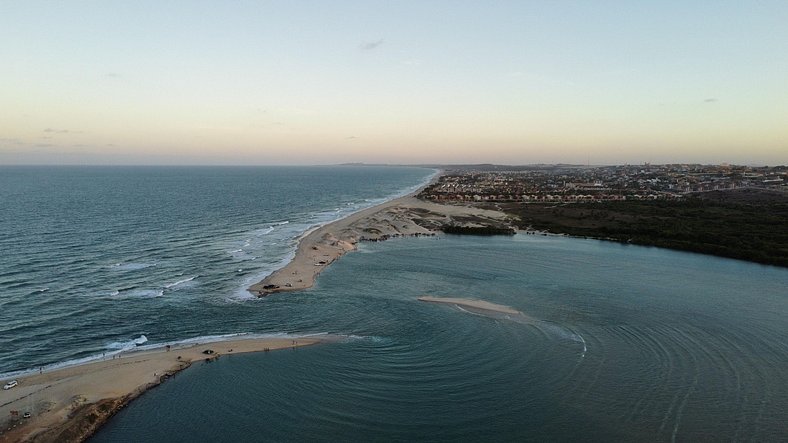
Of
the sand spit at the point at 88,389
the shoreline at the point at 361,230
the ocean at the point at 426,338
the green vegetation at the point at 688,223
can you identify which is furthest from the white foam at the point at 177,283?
the green vegetation at the point at 688,223

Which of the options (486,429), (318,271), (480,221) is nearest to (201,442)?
(486,429)

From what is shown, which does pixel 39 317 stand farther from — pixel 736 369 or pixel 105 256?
pixel 736 369

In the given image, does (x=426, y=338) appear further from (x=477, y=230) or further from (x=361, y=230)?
(x=477, y=230)

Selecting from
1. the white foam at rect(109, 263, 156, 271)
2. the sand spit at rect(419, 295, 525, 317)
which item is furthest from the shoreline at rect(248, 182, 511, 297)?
the white foam at rect(109, 263, 156, 271)

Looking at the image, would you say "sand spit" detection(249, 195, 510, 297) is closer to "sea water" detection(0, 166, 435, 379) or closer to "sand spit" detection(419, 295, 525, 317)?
"sea water" detection(0, 166, 435, 379)

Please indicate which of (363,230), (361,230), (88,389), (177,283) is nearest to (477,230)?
(363,230)

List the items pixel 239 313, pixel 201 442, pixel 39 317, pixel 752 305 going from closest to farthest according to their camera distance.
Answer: pixel 201 442
pixel 39 317
pixel 239 313
pixel 752 305
